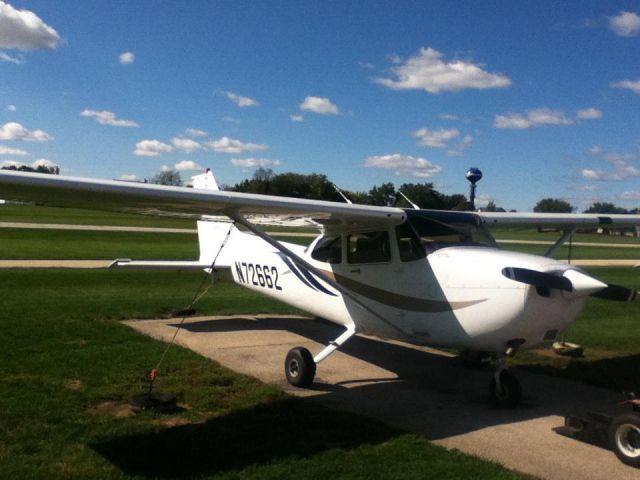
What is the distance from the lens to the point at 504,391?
7.19m

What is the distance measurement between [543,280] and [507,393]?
6.06 feet

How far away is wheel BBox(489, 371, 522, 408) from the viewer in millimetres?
7168

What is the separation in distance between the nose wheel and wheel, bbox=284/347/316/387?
2.18 metres

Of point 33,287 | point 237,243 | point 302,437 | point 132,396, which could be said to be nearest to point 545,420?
point 302,437

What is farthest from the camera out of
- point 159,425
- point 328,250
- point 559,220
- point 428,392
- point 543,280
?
point 559,220

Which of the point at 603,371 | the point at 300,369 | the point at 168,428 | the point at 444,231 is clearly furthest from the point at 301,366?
the point at 603,371

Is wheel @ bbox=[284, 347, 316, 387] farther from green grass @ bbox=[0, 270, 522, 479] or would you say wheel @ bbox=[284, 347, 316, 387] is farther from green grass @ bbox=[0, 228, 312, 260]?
green grass @ bbox=[0, 228, 312, 260]

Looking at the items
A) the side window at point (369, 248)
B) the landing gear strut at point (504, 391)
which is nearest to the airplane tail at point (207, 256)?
the side window at point (369, 248)

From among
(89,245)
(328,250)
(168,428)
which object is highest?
(328,250)

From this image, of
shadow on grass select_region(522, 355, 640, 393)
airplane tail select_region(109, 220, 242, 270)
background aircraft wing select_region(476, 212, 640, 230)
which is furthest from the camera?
airplane tail select_region(109, 220, 242, 270)

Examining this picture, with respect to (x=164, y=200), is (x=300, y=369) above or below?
below

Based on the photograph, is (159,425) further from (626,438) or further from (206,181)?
(206,181)

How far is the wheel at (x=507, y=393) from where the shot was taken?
717 cm

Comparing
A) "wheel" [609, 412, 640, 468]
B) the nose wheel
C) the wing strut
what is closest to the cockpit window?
the wing strut
